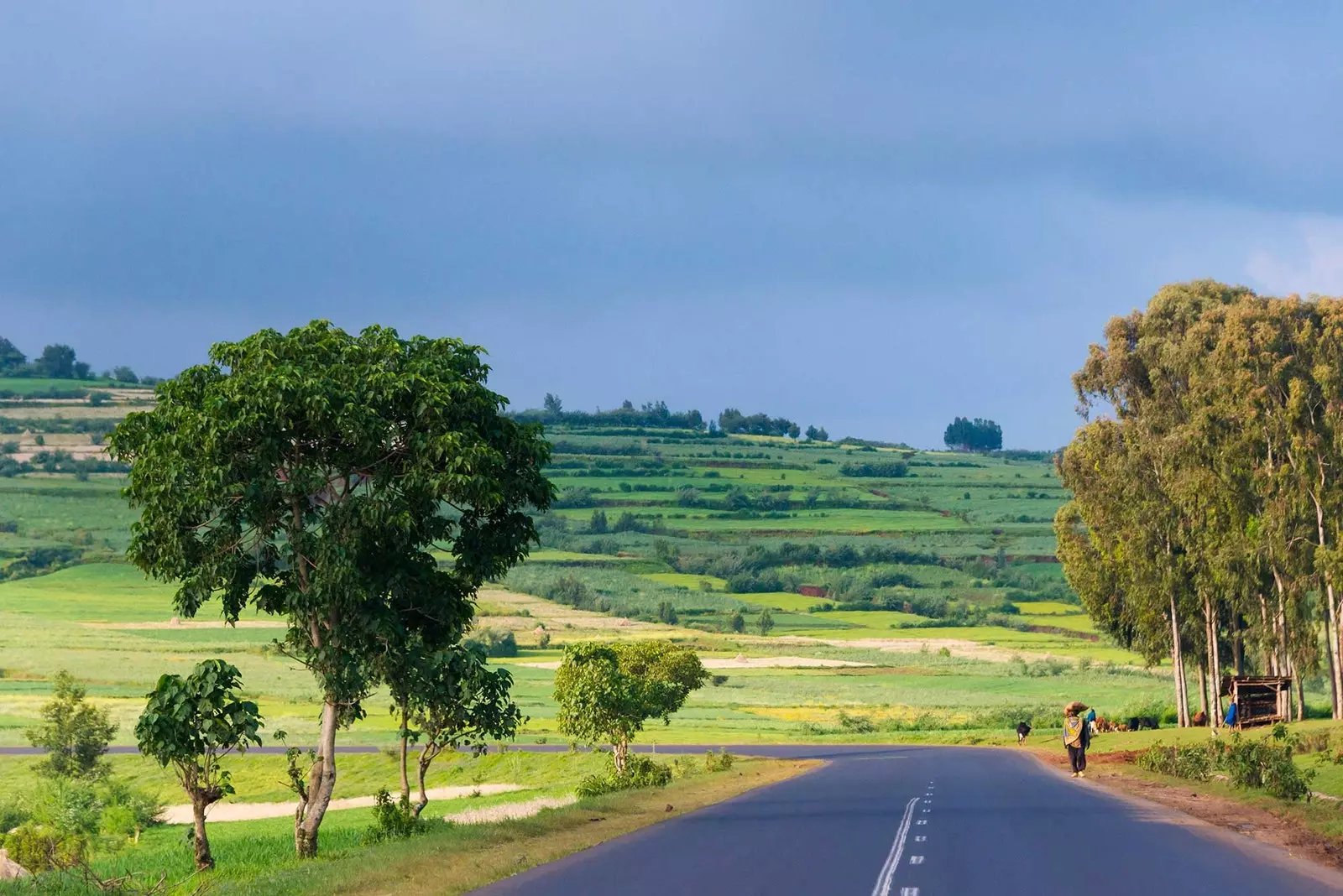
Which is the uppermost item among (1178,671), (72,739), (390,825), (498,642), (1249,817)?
(390,825)

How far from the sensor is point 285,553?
2570 cm

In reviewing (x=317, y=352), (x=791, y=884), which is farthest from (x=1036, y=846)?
(x=317, y=352)

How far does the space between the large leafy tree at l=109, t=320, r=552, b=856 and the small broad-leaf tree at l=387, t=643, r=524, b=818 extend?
0.69m

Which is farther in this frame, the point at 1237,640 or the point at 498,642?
the point at 498,642

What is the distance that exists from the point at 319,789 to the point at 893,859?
10163 millimetres

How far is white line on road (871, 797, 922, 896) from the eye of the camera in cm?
1808

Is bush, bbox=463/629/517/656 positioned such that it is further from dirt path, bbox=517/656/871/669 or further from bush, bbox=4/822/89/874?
bush, bbox=4/822/89/874

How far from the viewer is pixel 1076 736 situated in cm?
4597


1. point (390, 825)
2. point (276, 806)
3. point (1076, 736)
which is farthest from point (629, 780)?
point (276, 806)

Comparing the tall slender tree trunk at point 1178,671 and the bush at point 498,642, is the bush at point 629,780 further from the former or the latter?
the bush at point 498,642

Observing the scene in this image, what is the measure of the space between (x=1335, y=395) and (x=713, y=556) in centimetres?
14027

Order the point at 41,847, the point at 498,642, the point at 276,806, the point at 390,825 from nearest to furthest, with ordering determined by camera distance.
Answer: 1. the point at 390,825
2. the point at 41,847
3. the point at 276,806
4. the point at 498,642

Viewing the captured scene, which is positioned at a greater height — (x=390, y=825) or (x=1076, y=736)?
(x=390, y=825)

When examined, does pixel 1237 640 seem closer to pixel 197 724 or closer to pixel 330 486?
pixel 330 486
